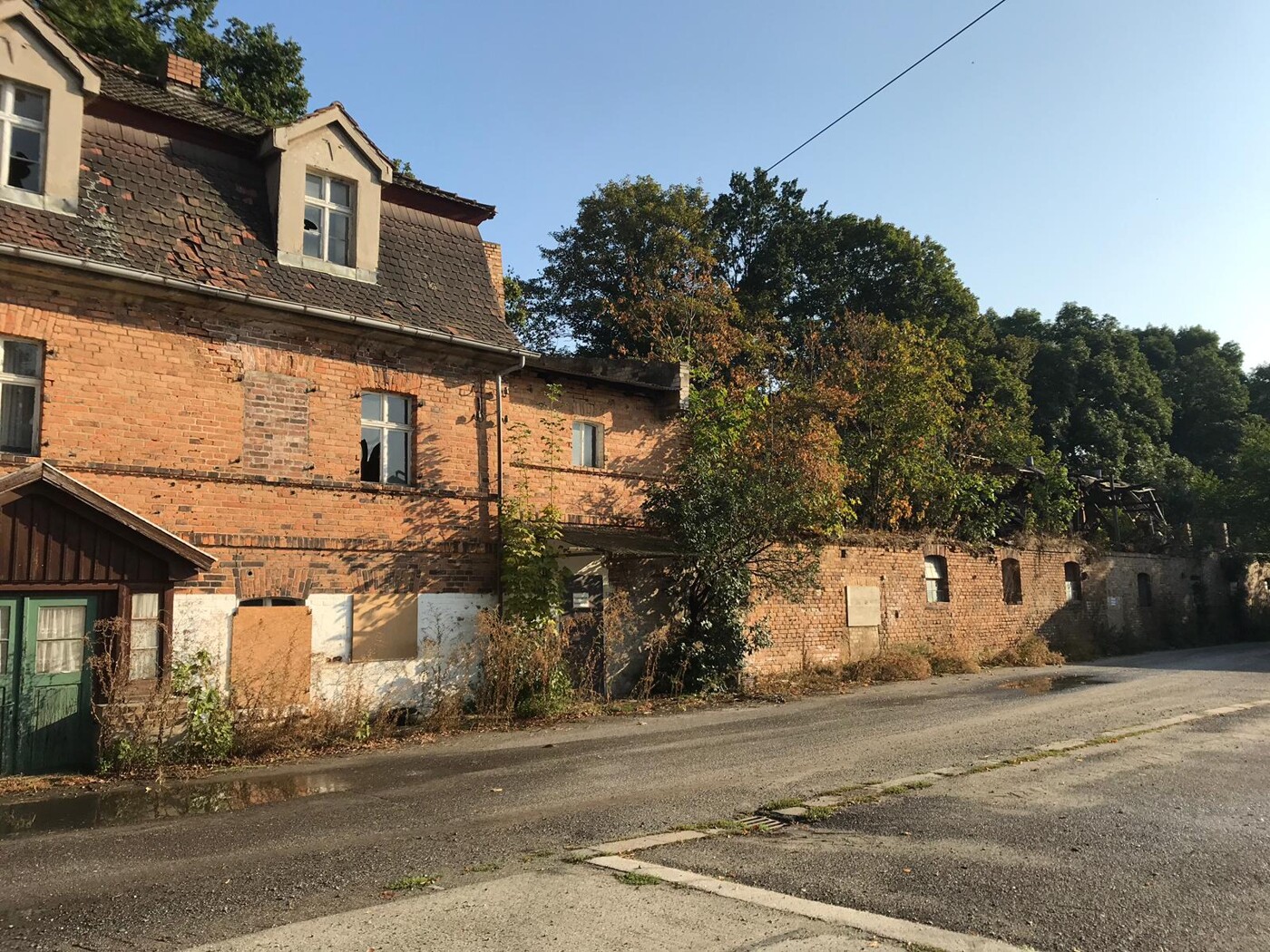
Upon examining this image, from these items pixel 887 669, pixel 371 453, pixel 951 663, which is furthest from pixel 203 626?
pixel 951 663

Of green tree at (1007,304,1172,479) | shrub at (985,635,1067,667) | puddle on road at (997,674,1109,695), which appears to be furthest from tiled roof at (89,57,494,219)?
green tree at (1007,304,1172,479)

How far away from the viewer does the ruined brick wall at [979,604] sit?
19.9 m

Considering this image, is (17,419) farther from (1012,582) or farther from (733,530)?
(1012,582)

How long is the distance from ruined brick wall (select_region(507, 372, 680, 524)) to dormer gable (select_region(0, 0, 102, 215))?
716 cm

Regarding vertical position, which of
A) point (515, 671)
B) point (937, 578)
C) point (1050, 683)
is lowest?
point (1050, 683)

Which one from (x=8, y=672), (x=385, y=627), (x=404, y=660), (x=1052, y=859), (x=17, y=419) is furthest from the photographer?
(x=404, y=660)

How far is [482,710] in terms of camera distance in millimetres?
13742

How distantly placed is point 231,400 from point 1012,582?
2139 cm

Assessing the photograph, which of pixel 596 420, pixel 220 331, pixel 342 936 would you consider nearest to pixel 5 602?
pixel 220 331

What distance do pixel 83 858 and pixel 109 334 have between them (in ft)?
23.5

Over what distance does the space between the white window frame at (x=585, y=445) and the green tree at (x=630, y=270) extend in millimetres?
15031

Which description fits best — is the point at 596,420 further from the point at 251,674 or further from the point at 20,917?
the point at 20,917

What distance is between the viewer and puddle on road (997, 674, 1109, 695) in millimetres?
17344

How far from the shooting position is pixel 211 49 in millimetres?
24125
